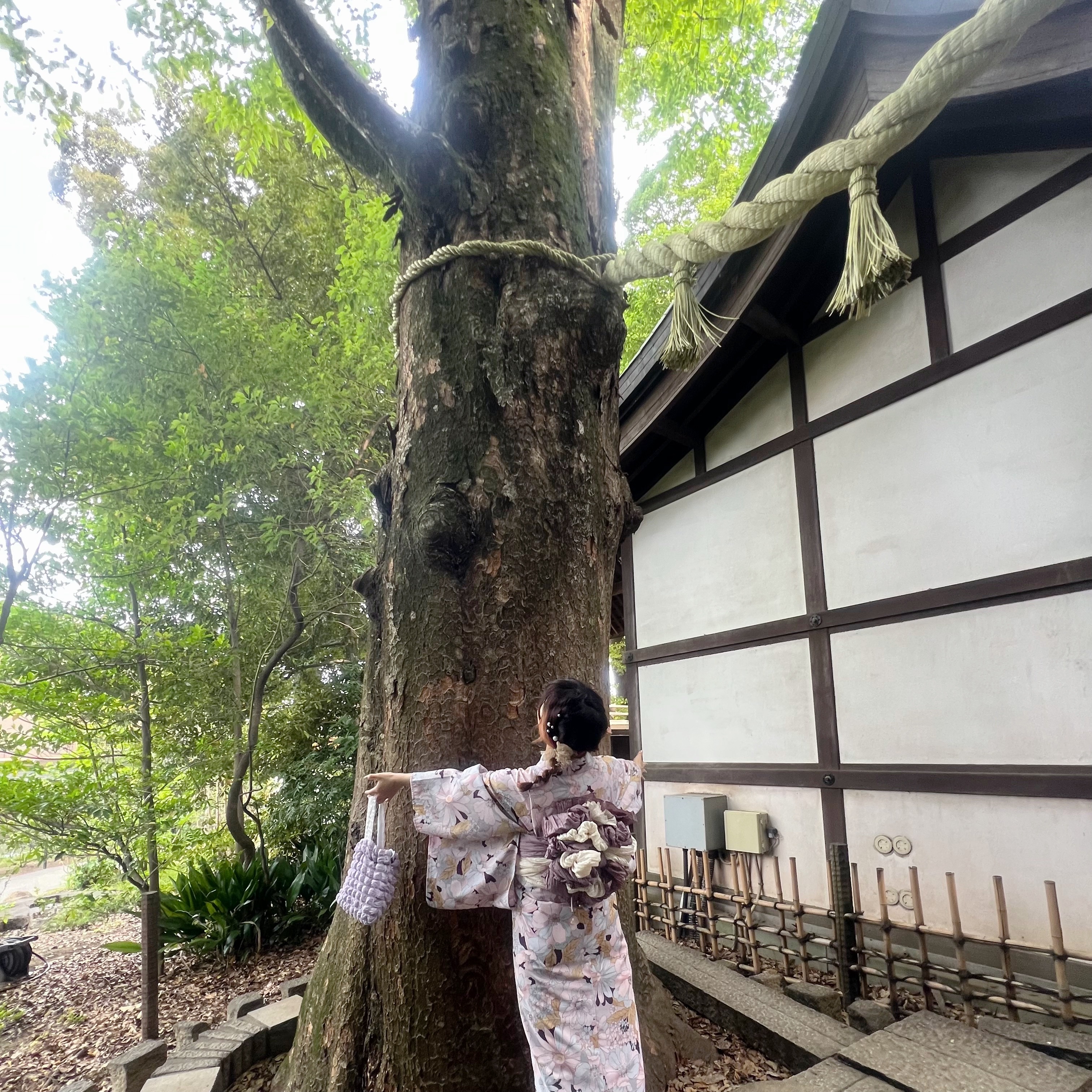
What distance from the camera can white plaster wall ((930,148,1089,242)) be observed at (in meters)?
3.44

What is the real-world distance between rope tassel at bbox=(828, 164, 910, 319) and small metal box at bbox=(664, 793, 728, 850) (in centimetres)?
379

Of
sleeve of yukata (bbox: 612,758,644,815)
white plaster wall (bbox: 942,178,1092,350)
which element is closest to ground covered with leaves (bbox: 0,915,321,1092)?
sleeve of yukata (bbox: 612,758,644,815)

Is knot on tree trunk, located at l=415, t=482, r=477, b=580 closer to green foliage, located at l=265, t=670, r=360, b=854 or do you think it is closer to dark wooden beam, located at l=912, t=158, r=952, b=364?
dark wooden beam, located at l=912, t=158, r=952, b=364

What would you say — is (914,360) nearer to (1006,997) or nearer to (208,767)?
(1006,997)

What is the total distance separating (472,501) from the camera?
223 cm

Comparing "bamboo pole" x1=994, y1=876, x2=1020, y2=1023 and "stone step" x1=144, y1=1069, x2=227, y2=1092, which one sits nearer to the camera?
"stone step" x1=144, y1=1069, x2=227, y2=1092

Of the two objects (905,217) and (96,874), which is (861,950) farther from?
(96,874)

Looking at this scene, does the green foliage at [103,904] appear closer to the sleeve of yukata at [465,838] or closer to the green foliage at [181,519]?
the green foliage at [181,519]

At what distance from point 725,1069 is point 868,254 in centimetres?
290

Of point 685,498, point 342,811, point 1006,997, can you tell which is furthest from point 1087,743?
point 342,811

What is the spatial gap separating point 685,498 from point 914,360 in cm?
200

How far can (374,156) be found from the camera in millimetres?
2541

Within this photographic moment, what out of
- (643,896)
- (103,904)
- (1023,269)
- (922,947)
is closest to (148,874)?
(103,904)

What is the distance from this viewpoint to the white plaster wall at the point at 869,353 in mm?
4016
